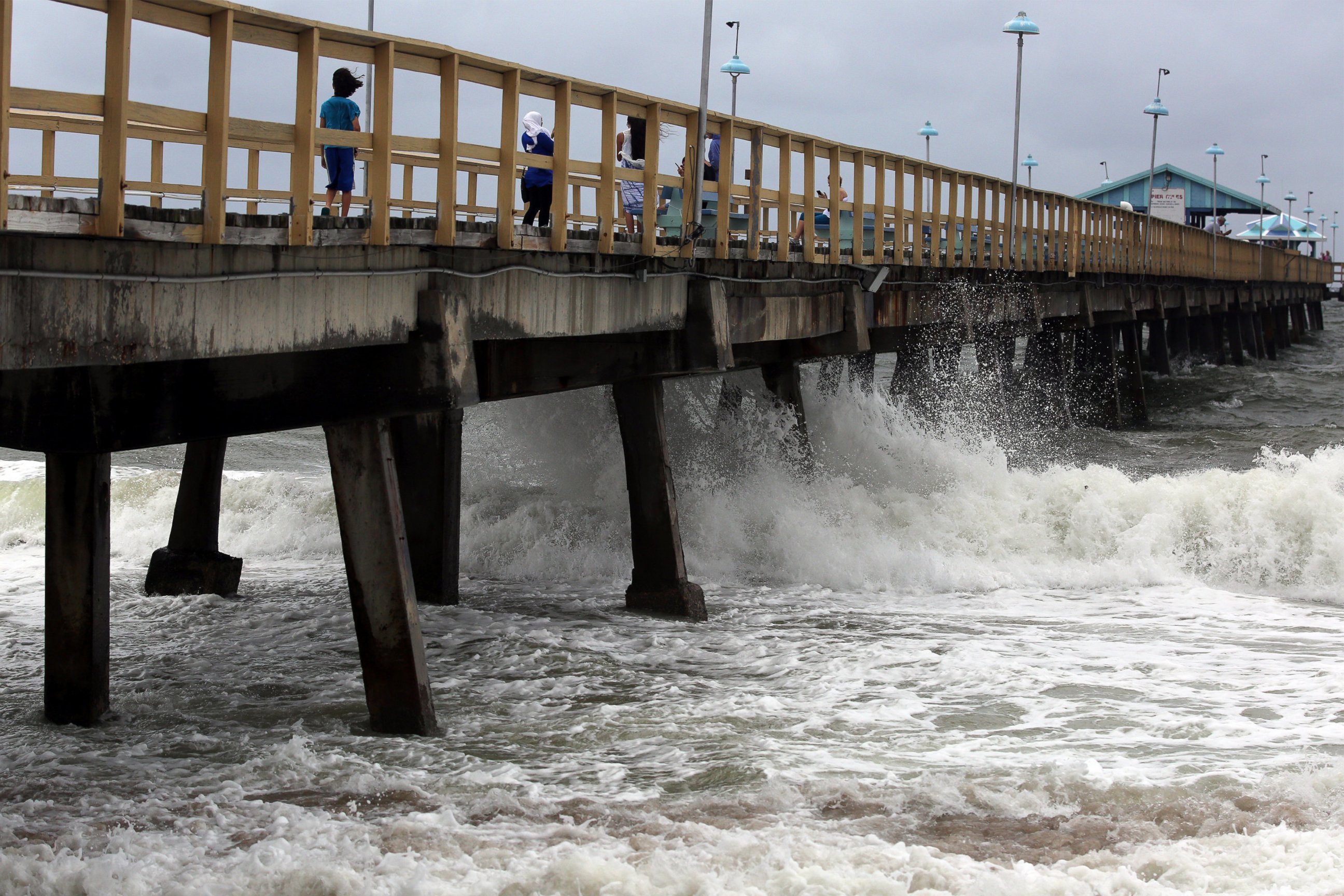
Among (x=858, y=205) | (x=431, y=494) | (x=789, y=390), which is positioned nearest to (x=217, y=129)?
(x=431, y=494)

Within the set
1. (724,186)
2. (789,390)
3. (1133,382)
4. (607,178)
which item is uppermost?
(724,186)

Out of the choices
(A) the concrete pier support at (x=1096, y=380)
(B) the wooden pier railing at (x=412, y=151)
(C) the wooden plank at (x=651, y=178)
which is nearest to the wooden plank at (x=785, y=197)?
(B) the wooden pier railing at (x=412, y=151)

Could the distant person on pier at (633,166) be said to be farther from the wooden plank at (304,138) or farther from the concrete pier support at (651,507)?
the wooden plank at (304,138)

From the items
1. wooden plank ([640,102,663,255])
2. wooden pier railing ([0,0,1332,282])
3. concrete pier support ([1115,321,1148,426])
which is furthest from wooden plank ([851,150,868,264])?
concrete pier support ([1115,321,1148,426])

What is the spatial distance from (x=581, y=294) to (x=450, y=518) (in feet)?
9.75

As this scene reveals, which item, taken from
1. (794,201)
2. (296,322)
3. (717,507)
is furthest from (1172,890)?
(717,507)

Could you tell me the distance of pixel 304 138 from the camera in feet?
22.4

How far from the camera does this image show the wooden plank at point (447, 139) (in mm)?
8000

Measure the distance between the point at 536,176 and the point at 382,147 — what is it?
2821mm

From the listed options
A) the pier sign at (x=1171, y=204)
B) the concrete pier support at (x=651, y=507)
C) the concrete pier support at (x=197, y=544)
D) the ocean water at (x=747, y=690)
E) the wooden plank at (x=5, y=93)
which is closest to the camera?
the wooden plank at (x=5, y=93)

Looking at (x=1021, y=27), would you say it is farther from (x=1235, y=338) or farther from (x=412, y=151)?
(x=1235, y=338)

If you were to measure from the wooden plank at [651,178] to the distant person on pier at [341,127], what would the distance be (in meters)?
2.07

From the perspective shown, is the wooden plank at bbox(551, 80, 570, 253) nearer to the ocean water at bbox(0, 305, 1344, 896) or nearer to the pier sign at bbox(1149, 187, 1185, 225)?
the ocean water at bbox(0, 305, 1344, 896)

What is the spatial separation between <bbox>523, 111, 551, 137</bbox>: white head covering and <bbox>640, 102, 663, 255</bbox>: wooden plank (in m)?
0.74
